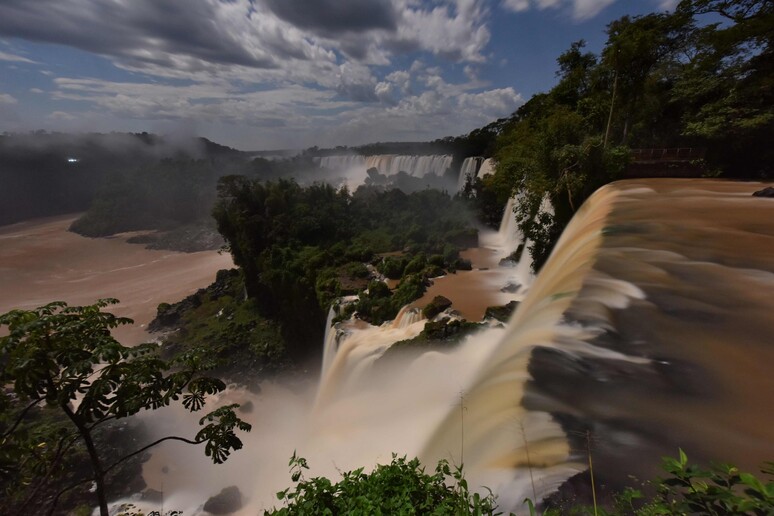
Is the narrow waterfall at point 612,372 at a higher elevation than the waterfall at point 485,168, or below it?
below

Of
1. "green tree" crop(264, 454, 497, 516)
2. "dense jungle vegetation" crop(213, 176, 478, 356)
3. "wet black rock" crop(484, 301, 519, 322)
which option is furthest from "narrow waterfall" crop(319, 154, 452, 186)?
"green tree" crop(264, 454, 497, 516)

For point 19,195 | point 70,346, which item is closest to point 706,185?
point 70,346

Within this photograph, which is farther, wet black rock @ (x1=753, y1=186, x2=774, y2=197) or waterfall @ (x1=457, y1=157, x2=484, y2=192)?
waterfall @ (x1=457, y1=157, x2=484, y2=192)

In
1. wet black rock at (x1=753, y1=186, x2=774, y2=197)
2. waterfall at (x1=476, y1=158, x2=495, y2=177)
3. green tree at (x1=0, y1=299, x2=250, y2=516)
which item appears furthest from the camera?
waterfall at (x1=476, y1=158, x2=495, y2=177)

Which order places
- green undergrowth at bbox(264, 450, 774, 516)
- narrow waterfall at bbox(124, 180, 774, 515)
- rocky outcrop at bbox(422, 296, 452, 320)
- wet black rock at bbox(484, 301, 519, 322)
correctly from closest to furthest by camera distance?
green undergrowth at bbox(264, 450, 774, 516) < narrow waterfall at bbox(124, 180, 774, 515) < wet black rock at bbox(484, 301, 519, 322) < rocky outcrop at bbox(422, 296, 452, 320)

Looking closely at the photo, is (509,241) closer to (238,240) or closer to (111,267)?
(238,240)

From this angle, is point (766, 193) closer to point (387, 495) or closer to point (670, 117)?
point (670, 117)

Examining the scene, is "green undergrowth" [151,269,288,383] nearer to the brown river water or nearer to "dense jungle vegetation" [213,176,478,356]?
"dense jungle vegetation" [213,176,478,356]

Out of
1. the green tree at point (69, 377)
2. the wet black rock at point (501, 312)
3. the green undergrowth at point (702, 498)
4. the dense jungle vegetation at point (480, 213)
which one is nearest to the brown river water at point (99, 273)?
the dense jungle vegetation at point (480, 213)

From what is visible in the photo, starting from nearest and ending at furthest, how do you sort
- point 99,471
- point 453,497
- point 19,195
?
1. point 453,497
2. point 99,471
3. point 19,195

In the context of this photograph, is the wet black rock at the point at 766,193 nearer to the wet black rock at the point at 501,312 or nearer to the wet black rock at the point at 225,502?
the wet black rock at the point at 501,312

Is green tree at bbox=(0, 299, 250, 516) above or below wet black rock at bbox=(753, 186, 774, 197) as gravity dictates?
below
